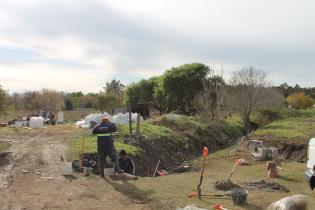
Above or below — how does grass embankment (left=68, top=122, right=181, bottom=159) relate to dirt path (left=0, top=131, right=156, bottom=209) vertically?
above

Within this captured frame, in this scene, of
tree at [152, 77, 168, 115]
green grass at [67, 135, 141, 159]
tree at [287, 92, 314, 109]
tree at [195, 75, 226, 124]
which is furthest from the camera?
tree at [287, 92, 314, 109]

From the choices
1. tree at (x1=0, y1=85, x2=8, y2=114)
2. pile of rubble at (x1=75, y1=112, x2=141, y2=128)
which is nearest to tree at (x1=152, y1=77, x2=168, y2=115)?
pile of rubble at (x1=75, y1=112, x2=141, y2=128)

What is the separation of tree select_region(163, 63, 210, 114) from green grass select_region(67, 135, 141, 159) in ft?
89.7

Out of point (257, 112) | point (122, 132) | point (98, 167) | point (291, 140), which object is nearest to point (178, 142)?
point (122, 132)

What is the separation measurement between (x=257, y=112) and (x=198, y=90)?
770 cm

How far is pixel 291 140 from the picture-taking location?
26188 millimetres

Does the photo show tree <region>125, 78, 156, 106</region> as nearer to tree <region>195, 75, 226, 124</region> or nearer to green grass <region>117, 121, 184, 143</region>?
tree <region>195, 75, 226, 124</region>

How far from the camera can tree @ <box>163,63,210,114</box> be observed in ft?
164

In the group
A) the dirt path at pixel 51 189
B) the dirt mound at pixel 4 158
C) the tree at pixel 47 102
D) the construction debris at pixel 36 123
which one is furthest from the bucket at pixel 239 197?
the tree at pixel 47 102

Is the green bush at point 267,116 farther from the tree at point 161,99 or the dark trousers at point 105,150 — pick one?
the dark trousers at point 105,150

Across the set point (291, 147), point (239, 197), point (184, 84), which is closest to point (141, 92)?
point (184, 84)

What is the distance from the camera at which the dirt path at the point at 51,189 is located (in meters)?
9.74

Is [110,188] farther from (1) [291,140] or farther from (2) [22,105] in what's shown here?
(2) [22,105]

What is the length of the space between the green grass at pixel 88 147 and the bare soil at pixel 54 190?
149 cm
